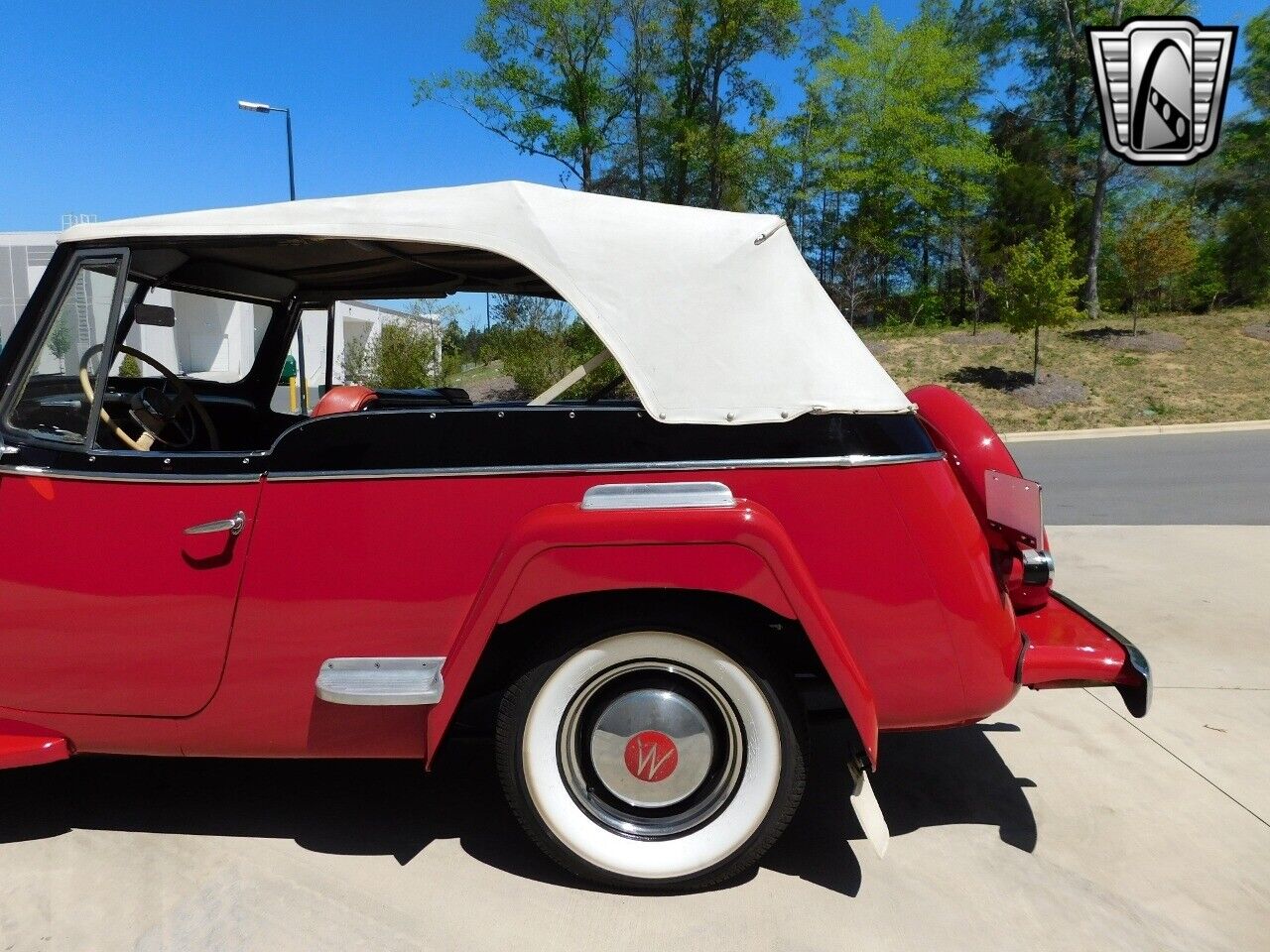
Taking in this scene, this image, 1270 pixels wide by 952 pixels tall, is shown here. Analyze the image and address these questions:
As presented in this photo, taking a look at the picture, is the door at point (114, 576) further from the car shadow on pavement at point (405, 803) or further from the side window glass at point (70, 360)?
the car shadow on pavement at point (405, 803)

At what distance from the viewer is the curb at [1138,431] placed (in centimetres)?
1480

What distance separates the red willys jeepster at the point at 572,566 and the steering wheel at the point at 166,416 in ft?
1.36

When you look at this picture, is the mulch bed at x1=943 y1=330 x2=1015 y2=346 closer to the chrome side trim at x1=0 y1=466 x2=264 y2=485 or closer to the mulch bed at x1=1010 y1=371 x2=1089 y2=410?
the mulch bed at x1=1010 y1=371 x2=1089 y2=410

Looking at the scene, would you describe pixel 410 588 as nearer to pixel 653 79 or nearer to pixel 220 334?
pixel 220 334

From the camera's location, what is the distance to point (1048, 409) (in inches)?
658

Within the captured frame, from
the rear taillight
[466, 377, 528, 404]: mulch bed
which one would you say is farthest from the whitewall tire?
[466, 377, 528, 404]: mulch bed

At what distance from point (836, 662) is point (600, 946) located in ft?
2.99

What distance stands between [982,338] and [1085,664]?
830 inches

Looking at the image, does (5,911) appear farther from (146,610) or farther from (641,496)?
(641,496)

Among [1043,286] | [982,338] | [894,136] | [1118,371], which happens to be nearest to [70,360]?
[1043,286]

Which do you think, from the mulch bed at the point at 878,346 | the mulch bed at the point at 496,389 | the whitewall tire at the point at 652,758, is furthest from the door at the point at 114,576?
the mulch bed at the point at 878,346

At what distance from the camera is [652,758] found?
2.43m

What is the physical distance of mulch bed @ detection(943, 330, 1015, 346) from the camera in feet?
70.4

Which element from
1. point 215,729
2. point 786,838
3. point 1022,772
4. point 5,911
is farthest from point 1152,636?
point 5,911
